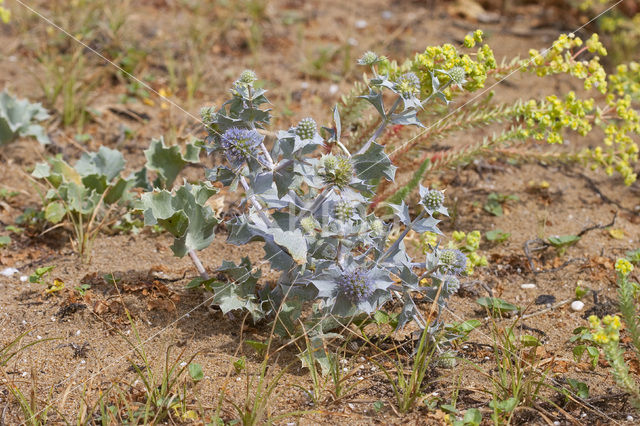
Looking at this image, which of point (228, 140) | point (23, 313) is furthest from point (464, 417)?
point (23, 313)

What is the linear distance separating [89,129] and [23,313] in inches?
69.0

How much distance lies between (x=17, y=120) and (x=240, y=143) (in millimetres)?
2024

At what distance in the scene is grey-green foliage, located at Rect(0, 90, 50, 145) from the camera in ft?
11.8

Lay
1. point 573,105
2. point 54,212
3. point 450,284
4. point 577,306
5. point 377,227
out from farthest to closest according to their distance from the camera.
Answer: point 54,212 < point 573,105 < point 577,306 < point 450,284 < point 377,227

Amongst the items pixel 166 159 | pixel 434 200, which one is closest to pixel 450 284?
pixel 434 200

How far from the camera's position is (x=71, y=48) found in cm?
462

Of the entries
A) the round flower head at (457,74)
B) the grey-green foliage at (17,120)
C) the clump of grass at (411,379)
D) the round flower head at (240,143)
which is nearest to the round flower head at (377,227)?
the clump of grass at (411,379)

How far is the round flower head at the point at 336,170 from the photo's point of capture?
6.88 ft

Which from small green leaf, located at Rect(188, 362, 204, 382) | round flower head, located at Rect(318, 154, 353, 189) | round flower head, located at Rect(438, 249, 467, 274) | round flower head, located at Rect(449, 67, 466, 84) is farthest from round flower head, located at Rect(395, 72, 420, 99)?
small green leaf, located at Rect(188, 362, 204, 382)

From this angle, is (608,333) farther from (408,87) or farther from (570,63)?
(570,63)

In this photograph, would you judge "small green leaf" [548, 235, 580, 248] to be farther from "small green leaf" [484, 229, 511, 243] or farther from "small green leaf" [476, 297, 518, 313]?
"small green leaf" [476, 297, 518, 313]

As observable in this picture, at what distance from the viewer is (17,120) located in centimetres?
365

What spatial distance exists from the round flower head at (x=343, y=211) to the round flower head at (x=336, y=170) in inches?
2.3

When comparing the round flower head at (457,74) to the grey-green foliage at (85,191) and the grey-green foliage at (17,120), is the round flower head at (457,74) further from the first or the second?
the grey-green foliage at (17,120)
